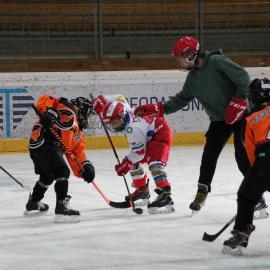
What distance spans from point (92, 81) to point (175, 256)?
5.19m

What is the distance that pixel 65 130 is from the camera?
438cm

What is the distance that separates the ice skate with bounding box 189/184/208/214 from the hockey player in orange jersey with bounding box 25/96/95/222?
68 cm

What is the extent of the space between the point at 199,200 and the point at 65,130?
97 cm

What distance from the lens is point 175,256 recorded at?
11.6ft

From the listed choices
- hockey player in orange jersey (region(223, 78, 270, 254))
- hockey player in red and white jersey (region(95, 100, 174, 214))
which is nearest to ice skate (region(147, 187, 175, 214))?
hockey player in red and white jersey (region(95, 100, 174, 214))

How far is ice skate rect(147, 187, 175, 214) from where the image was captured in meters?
4.68

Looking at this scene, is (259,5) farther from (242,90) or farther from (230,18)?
(242,90)

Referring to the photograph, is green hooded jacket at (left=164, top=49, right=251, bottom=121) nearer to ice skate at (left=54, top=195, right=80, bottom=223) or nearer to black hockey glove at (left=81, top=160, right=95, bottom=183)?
black hockey glove at (left=81, top=160, right=95, bottom=183)

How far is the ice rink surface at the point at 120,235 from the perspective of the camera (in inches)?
134

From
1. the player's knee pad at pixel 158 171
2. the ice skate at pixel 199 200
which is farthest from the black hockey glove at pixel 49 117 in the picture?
the ice skate at pixel 199 200

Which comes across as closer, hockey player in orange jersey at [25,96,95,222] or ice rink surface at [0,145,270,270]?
ice rink surface at [0,145,270,270]

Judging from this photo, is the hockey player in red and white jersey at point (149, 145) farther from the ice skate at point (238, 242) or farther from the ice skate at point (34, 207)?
the ice skate at point (238, 242)

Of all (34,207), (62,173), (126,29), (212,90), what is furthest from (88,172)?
(126,29)

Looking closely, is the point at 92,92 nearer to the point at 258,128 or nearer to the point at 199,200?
the point at 199,200
